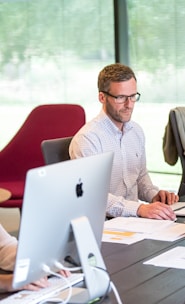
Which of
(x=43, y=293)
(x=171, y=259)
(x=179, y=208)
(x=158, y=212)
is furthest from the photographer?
(x=179, y=208)

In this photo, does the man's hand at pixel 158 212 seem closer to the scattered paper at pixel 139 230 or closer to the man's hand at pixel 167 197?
the scattered paper at pixel 139 230

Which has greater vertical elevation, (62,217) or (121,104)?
(121,104)

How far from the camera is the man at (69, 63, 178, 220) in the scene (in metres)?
3.55

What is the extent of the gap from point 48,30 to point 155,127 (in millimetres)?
1522

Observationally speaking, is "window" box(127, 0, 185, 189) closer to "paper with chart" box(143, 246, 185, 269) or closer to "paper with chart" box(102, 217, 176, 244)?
"paper with chart" box(102, 217, 176, 244)

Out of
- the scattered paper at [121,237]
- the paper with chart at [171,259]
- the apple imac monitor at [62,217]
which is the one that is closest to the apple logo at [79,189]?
the apple imac monitor at [62,217]

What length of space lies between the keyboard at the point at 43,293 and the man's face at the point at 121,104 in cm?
147

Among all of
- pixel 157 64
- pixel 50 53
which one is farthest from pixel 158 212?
pixel 50 53

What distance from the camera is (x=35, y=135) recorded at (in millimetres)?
5906

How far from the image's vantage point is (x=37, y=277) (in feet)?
6.43

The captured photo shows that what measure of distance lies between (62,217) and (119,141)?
179cm

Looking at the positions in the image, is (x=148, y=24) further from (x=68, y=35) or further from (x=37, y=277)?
(x=37, y=277)

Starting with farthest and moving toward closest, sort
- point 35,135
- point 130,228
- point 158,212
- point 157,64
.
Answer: point 157,64, point 35,135, point 158,212, point 130,228

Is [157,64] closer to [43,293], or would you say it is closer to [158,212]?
[158,212]
